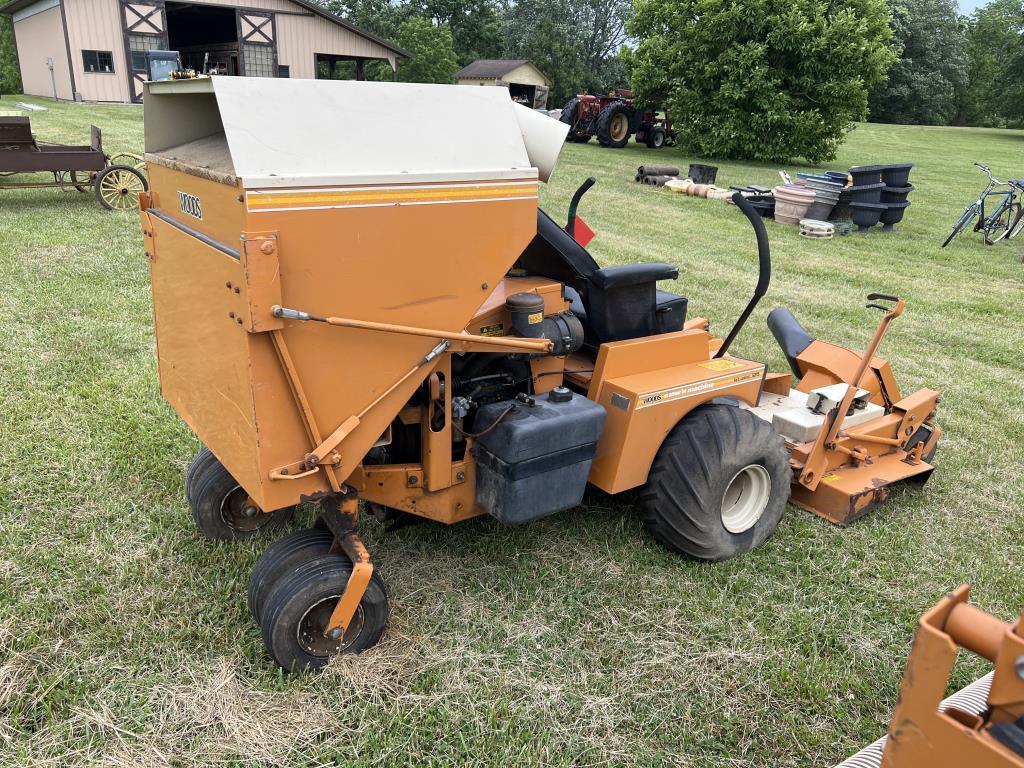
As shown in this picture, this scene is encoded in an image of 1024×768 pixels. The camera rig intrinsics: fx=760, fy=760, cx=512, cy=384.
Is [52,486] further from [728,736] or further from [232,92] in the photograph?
[728,736]

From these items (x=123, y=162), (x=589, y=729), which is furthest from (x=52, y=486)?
(x=123, y=162)

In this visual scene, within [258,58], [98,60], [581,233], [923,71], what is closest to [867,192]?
[581,233]

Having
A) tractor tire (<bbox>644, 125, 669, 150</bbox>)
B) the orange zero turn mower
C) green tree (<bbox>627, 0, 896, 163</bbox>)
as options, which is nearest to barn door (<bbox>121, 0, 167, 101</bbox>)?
green tree (<bbox>627, 0, 896, 163</bbox>)

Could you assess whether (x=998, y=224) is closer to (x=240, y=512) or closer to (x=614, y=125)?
(x=240, y=512)

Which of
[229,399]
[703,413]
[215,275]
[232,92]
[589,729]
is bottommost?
[589,729]

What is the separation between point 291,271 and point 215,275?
0.34 metres

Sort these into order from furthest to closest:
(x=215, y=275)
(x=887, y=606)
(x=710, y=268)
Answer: (x=710, y=268), (x=887, y=606), (x=215, y=275)

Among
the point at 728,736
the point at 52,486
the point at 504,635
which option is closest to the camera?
the point at 728,736

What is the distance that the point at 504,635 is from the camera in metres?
2.95

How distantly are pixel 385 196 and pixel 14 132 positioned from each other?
378 inches

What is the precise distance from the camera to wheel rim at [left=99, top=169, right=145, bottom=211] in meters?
10.1

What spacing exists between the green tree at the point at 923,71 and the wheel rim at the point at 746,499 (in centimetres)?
4649

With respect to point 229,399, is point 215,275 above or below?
above

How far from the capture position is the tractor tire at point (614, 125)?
73.8 ft
